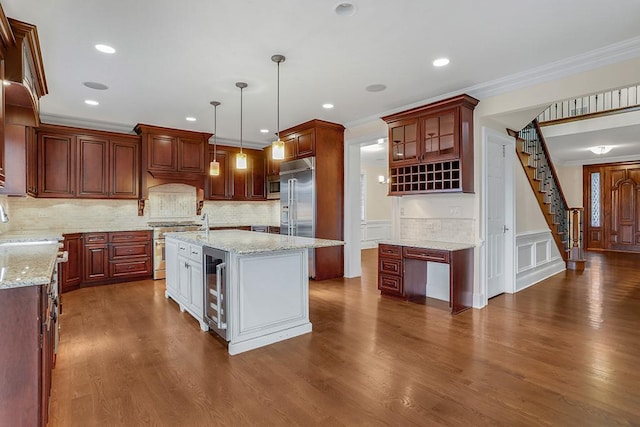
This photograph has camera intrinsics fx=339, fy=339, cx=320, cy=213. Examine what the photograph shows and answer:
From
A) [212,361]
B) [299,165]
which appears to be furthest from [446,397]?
[299,165]

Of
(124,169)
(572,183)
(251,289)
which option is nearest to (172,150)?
(124,169)

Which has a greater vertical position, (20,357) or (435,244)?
(435,244)

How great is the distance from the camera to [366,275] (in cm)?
616

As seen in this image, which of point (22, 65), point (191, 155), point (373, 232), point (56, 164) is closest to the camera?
point (22, 65)

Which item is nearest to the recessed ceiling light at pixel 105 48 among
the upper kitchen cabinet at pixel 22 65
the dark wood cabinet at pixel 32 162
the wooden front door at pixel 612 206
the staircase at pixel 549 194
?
the upper kitchen cabinet at pixel 22 65

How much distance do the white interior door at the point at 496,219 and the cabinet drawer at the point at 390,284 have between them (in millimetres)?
1176

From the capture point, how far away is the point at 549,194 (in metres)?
6.20

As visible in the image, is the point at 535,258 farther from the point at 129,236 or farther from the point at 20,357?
the point at 129,236

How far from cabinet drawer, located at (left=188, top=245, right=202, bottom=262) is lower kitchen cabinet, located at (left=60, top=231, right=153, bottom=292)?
251 centimetres

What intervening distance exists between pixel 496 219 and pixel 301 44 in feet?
11.1

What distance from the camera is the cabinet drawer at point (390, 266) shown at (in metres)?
4.47

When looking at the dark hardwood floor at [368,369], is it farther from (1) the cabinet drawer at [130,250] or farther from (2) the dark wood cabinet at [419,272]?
(1) the cabinet drawer at [130,250]

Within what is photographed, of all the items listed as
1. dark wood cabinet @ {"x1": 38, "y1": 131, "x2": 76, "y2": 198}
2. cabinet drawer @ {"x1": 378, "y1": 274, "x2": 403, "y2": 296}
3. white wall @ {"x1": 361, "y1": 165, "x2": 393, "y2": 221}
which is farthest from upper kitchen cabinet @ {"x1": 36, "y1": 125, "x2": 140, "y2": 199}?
white wall @ {"x1": 361, "y1": 165, "x2": 393, "y2": 221}

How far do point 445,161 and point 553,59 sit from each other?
142 cm
